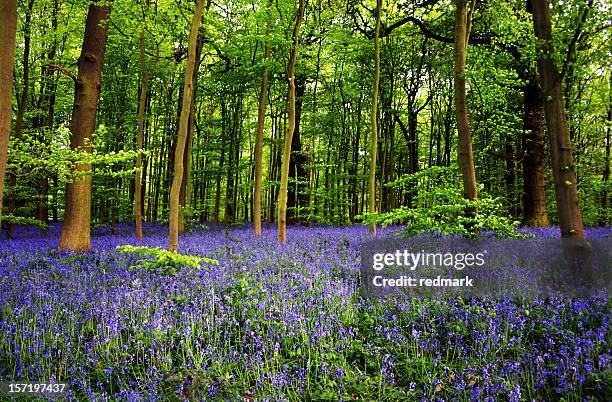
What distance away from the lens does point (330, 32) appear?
55.1ft

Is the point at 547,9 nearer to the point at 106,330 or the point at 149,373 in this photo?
the point at 149,373

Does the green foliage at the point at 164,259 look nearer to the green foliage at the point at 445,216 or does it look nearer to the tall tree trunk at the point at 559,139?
the green foliage at the point at 445,216

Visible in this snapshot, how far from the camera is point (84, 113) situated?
8.83 metres

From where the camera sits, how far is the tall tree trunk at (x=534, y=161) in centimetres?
1337

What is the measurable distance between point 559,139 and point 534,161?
31.4ft

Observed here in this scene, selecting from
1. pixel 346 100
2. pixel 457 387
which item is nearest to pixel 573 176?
pixel 457 387

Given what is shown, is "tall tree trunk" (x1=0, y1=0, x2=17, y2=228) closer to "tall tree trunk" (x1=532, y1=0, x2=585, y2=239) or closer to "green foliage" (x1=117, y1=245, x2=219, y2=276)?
"green foliage" (x1=117, y1=245, x2=219, y2=276)

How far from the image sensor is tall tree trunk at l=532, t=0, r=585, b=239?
4945 mm

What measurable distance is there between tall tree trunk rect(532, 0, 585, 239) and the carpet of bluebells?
1029mm

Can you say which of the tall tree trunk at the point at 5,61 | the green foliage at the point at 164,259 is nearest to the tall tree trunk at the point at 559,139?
the green foliage at the point at 164,259

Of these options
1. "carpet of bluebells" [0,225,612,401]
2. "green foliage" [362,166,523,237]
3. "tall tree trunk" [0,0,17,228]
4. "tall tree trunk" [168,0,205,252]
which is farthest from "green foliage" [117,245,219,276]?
"green foliage" [362,166,523,237]

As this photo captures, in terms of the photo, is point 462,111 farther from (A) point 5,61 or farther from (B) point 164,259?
(A) point 5,61

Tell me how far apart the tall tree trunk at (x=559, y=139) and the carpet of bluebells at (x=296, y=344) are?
103 cm

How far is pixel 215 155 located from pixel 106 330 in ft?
65.7
